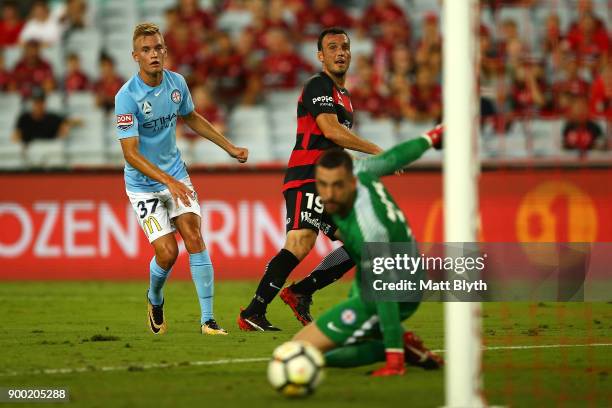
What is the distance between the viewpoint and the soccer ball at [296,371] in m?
5.87

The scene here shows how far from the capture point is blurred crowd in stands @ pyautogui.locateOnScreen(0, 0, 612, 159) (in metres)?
15.0

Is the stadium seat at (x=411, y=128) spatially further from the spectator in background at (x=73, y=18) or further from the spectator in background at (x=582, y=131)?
the spectator in background at (x=73, y=18)

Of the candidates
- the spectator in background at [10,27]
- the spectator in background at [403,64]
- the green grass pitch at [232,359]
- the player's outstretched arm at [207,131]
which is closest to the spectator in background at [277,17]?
the spectator in background at [403,64]

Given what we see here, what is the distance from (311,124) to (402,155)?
92.8 inches

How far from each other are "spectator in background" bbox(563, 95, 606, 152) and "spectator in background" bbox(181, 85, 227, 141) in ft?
15.8

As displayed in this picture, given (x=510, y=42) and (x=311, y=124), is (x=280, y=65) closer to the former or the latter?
(x=510, y=42)

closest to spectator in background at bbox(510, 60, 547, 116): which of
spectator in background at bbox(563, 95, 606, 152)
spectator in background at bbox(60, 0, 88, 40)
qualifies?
spectator in background at bbox(563, 95, 606, 152)

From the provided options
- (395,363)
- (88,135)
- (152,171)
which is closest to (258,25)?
(88,135)

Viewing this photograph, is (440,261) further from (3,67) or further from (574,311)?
(3,67)

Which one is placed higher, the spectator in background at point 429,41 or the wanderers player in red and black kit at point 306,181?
the spectator in background at point 429,41

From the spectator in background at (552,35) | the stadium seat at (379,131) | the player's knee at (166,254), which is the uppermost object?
the spectator in background at (552,35)

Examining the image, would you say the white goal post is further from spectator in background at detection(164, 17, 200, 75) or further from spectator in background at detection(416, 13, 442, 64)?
spectator in background at detection(164, 17, 200, 75)

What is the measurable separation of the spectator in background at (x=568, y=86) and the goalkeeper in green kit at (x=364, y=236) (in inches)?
334

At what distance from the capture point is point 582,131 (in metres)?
14.5
